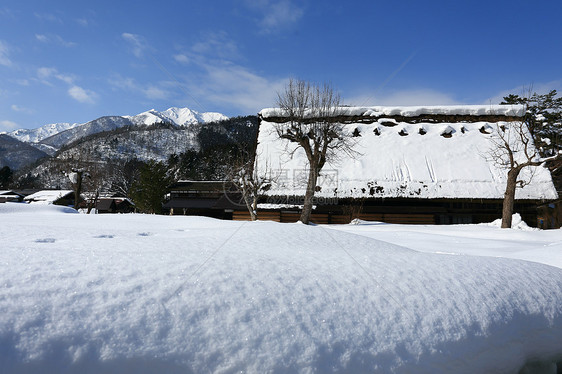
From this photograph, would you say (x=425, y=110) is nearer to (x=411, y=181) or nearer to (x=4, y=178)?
(x=411, y=181)

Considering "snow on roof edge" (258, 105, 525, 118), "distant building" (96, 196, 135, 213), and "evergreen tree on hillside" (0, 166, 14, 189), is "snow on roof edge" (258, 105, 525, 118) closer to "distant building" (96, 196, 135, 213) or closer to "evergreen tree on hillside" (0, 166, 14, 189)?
"distant building" (96, 196, 135, 213)

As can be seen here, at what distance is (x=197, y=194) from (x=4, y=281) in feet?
97.9

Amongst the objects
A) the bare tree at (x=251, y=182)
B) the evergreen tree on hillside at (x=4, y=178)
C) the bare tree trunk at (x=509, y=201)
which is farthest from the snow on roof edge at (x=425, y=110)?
the evergreen tree on hillside at (x=4, y=178)

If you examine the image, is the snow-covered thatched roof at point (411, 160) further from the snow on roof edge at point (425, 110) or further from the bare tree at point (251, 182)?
the bare tree at point (251, 182)

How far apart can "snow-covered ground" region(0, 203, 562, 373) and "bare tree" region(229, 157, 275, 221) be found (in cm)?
1200

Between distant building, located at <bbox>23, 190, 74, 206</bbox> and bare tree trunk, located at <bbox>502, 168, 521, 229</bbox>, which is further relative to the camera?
distant building, located at <bbox>23, 190, 74, 206</bbox>

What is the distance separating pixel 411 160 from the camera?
17.0m

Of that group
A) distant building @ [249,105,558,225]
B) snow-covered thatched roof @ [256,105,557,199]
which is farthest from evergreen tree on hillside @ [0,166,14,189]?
distant building @ [249,105,558,225]

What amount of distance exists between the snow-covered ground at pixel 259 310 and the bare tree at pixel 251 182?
39.4ft

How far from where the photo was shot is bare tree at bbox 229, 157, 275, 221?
1471 centimetres

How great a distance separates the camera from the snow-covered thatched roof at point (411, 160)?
15.0 m

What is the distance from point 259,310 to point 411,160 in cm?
1712

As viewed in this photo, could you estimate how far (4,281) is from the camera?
1.59m

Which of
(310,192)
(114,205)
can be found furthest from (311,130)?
(114,205)
